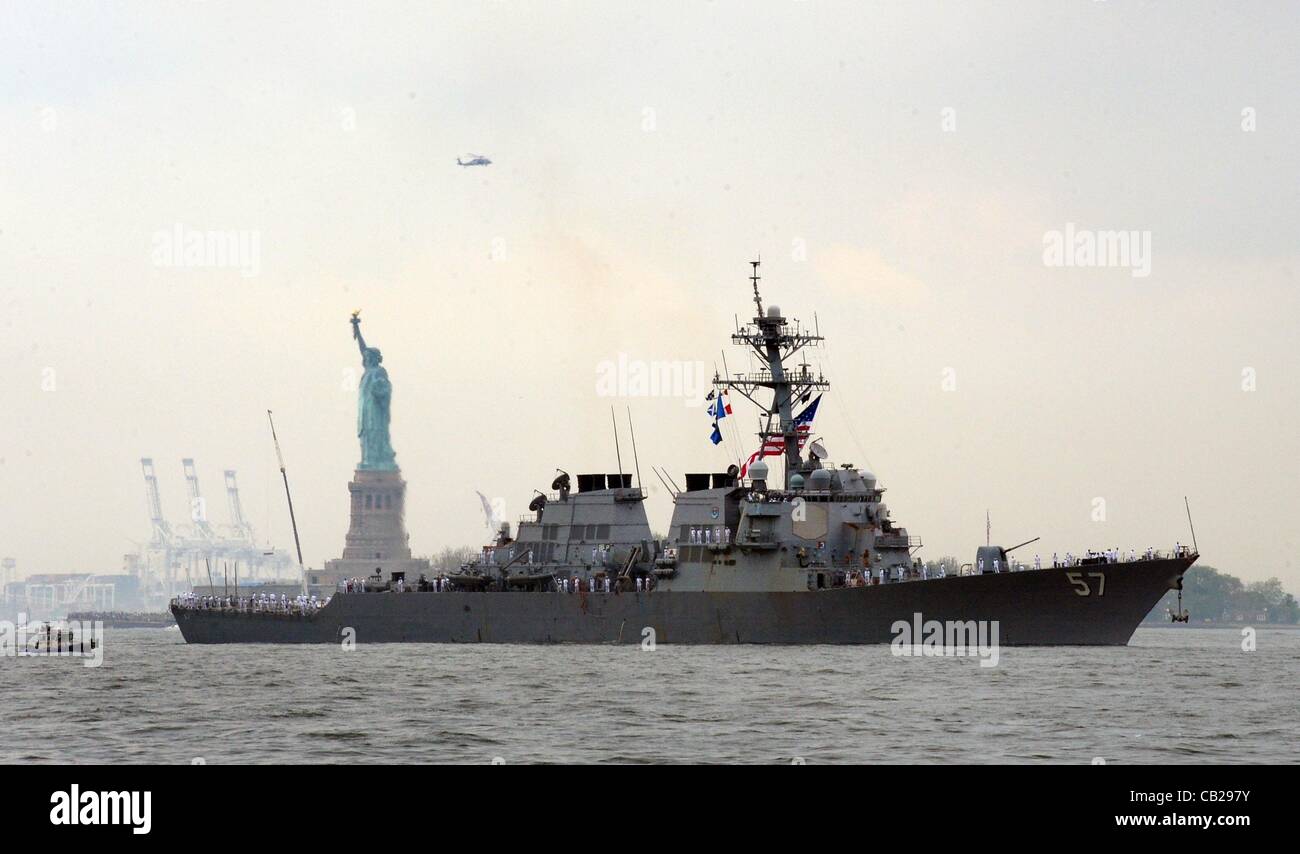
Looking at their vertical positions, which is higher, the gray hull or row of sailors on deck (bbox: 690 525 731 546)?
row of sailors on deck (bbox: 690 525 731 546)

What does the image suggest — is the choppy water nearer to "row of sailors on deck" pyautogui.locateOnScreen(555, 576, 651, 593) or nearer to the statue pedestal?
"row of sailors on deck" pyautogui.locateOnScreen(555, 576, 651, 593)

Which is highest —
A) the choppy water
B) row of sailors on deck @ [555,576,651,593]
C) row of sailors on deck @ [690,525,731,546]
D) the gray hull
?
row of sailors on deck @ [690,525,731,546]

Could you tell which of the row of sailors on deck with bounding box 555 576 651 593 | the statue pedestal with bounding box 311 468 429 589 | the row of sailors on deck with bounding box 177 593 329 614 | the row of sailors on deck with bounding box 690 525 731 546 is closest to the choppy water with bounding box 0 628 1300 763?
the row of sailors on deck with bounding box 690 525 731 546

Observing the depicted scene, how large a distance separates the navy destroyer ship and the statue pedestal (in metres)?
96.6

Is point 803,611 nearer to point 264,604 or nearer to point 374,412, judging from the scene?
point 264,604

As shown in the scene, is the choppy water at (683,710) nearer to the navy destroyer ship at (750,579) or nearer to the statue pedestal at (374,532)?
the navy destroyer ship at (750,579)

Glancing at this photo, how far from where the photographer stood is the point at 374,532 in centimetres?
17338

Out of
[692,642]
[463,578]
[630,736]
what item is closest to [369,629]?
[463,578]

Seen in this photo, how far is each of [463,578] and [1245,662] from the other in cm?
3001

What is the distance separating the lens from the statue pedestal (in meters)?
168

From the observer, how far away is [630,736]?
28.8 m

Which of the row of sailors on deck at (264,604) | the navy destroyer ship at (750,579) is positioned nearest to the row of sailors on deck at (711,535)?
the navy destroyer ship at (750,579)
